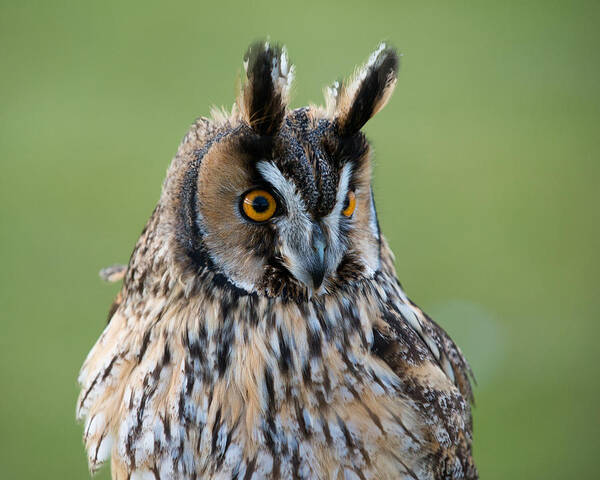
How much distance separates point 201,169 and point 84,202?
10.4ft

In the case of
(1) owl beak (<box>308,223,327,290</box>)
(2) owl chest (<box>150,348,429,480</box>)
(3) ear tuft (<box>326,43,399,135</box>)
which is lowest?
(2) owl chest (<box>150,348,429,480</box>)

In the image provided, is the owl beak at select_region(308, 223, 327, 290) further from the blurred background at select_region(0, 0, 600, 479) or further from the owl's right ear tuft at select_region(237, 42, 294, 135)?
the blurred background at select_region(0, 0, 600, 479)

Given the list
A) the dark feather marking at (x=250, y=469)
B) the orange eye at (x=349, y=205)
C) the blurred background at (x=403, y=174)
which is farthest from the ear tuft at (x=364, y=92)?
the blurred background at (x=403, y=174)

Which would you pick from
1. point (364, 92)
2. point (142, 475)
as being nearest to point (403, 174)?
point (364, 92)

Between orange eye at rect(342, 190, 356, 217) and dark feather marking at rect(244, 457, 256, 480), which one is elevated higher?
orange eye at rect(342, 190, 356, 217)

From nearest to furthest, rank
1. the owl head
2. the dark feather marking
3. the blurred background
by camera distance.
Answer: the owl head, the dark feather marking, the blurred background

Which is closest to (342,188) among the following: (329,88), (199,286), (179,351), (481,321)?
(329,88)

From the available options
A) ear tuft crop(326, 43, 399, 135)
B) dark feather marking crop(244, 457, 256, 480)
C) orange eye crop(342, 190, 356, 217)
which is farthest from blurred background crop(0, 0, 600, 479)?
dark feather marking crop(244, 457, 256, 480)

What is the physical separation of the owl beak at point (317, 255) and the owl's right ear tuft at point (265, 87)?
0.18m

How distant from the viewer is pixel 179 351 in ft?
4.49

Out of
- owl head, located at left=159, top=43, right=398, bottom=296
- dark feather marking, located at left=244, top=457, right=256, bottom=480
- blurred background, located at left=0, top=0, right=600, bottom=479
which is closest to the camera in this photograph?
owl head, located at left=159, top=43, right=398, bottom=296

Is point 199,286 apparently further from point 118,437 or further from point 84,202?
point 84,202

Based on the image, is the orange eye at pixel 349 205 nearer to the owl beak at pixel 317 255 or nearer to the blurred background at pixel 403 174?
the owl beak at pixel 317 255

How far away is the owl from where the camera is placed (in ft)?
4.06
